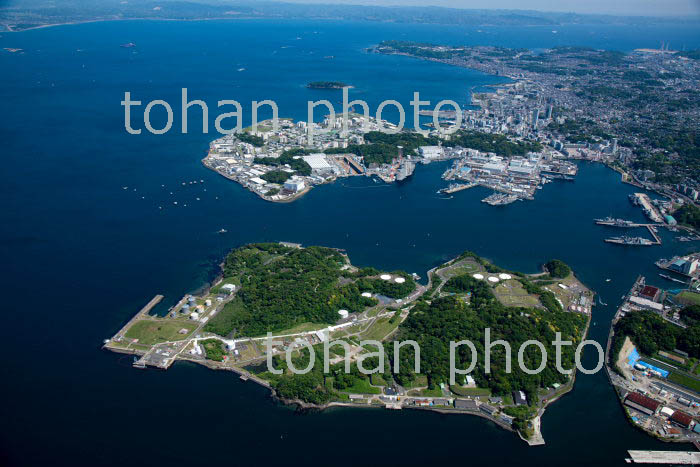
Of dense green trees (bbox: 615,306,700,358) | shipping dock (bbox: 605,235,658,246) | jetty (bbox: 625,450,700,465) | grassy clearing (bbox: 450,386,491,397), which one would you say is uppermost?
shipping dock (bbox: 605,235,658,246)

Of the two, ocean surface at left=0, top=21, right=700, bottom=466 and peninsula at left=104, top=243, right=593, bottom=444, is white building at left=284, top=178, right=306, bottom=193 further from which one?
peninsula at left=104, top=243, right=593, bottom=444

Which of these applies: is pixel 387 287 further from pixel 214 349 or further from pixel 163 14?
pixel 163 14

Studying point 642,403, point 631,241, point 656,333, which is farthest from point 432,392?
point 631,241

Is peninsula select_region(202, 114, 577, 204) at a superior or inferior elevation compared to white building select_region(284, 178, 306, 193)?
superior

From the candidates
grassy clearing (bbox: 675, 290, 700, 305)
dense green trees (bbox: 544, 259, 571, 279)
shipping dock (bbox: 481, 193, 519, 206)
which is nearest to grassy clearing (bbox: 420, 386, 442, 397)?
dense green trees (bbox: 544, 259, 571, 279)

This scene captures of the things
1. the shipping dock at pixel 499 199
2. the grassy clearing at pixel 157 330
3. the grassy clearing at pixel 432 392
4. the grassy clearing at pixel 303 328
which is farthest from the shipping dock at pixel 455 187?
the grassy clearing at pixel 157 330

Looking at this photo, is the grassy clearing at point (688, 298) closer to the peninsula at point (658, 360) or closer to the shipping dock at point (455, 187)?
the peninsula at point (658, 360)
